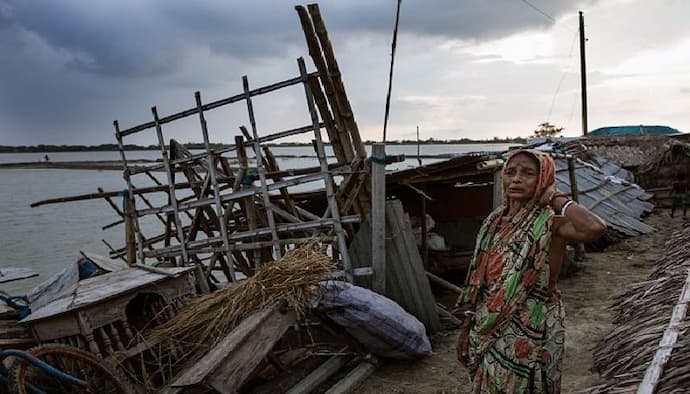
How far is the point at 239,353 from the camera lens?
3400 mm

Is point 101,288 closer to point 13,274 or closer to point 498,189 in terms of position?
point 13,274

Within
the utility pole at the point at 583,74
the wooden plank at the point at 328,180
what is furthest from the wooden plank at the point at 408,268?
the utility pole at the point at 583,74

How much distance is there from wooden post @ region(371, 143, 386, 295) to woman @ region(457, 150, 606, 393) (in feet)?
10.3

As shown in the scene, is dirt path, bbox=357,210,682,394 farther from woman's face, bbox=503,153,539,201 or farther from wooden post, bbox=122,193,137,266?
wooden post, bbox=122,193,137,266

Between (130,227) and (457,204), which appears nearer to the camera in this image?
(130,227)

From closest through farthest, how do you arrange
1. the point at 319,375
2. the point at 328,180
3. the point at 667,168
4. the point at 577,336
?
the point at 319,375, the point at 577,336, the point at 328,180, the point at 667,168

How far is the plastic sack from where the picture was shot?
14.9 ft

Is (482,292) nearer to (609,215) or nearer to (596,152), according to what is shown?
(609,215)

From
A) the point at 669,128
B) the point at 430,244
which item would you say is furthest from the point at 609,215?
the point at 669,128

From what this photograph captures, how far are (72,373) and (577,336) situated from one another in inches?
189

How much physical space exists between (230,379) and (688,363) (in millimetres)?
2511

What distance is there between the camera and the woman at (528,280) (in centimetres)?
217

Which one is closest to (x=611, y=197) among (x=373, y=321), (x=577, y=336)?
(x=577, y=336)

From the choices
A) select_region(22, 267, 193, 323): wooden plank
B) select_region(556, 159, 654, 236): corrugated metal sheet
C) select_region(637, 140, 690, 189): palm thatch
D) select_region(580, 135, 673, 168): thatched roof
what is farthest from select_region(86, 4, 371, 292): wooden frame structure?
select_region(580, 135, 673, 168): thatched roof
